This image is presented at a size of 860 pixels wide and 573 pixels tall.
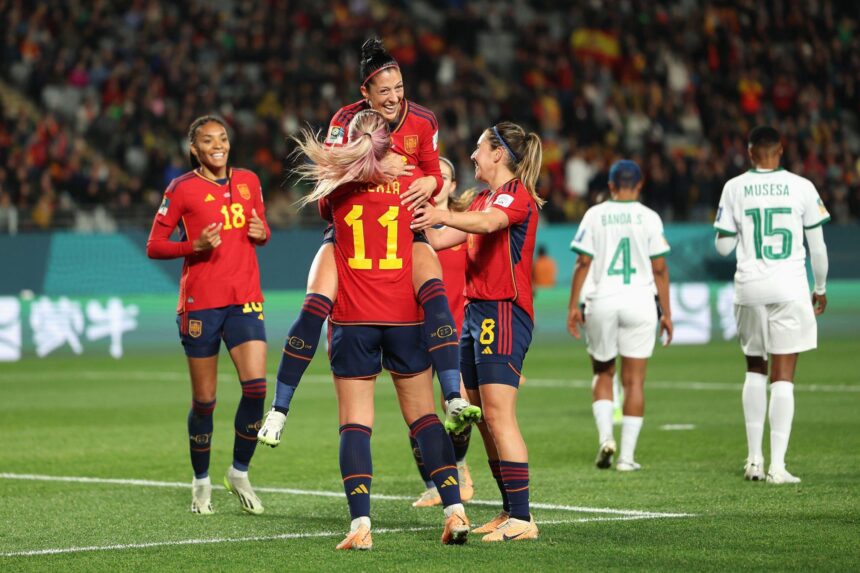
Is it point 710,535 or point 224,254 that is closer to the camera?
point 710,535

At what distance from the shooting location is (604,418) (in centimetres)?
1118

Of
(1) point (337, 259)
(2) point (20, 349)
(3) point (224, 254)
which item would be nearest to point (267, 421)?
(1) point (337, 259)

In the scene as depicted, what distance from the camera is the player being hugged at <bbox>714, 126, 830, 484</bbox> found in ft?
32.6

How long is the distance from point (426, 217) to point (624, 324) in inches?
172

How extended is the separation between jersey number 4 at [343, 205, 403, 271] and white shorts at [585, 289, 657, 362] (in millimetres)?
4236

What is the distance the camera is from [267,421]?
690cm

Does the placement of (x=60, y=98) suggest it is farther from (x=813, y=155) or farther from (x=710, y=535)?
(x=710, y=535)

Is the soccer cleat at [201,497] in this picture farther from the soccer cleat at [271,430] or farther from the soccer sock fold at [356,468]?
the soccer cleat at [271,430]

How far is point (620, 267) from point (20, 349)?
523 inches

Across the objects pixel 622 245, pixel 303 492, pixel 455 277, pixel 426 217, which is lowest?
→ pixel 303 492

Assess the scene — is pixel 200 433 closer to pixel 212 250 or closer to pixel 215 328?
pixel 215 328

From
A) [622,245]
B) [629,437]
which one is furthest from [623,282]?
[629,437]

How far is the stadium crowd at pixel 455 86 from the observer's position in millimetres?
25312

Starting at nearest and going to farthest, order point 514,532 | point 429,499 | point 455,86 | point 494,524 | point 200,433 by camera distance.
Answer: point 514,532 < point 494,524 < point 429,499 < point 200,433 < point 455,86
